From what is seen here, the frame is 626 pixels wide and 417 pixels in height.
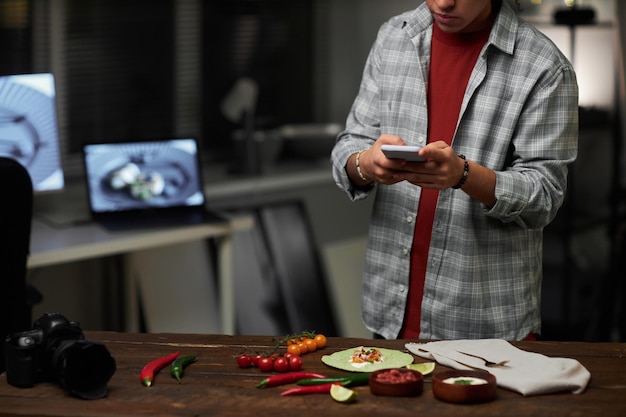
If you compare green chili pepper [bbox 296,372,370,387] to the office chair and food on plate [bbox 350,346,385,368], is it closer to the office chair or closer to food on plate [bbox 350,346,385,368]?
food on plate [bbox 350,346,385,368]

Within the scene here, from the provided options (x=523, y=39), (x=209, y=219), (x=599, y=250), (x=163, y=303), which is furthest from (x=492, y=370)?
(x=599, y=250)

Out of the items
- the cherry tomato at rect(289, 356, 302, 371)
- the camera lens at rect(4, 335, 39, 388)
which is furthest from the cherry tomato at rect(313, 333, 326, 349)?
the camera lens at rect(4, 335, 39, 388)

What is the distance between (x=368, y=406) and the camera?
65.4 inches

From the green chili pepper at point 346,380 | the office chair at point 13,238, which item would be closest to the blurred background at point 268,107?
the office chair at point 13,238

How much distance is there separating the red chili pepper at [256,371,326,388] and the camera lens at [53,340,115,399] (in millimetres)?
263

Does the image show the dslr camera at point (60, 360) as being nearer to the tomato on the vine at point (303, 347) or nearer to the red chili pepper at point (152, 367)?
the red chili pepper at point (152, 367)

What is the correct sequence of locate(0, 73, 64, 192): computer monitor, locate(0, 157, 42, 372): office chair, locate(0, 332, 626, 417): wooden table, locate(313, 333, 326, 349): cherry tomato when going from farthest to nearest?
locate(0, 73, 64, 192): computer monitor < locate(0, 157, 42, 372): office chair < locate(313, 333, 326, 349): cherry tomato < locate(0, 332, 626, 417): wooden table

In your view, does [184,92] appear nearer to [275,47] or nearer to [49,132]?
[275,47]

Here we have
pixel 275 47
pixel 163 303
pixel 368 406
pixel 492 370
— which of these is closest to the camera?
pixel 368 406

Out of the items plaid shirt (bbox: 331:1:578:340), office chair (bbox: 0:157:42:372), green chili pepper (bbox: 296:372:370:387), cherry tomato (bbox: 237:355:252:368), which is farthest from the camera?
office chair (bbox: 0:157:42:372)

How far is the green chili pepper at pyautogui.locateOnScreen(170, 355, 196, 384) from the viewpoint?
1.80 m

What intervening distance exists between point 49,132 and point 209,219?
2.03 ft

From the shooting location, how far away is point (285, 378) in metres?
1.76

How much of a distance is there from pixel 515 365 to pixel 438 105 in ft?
2.21
